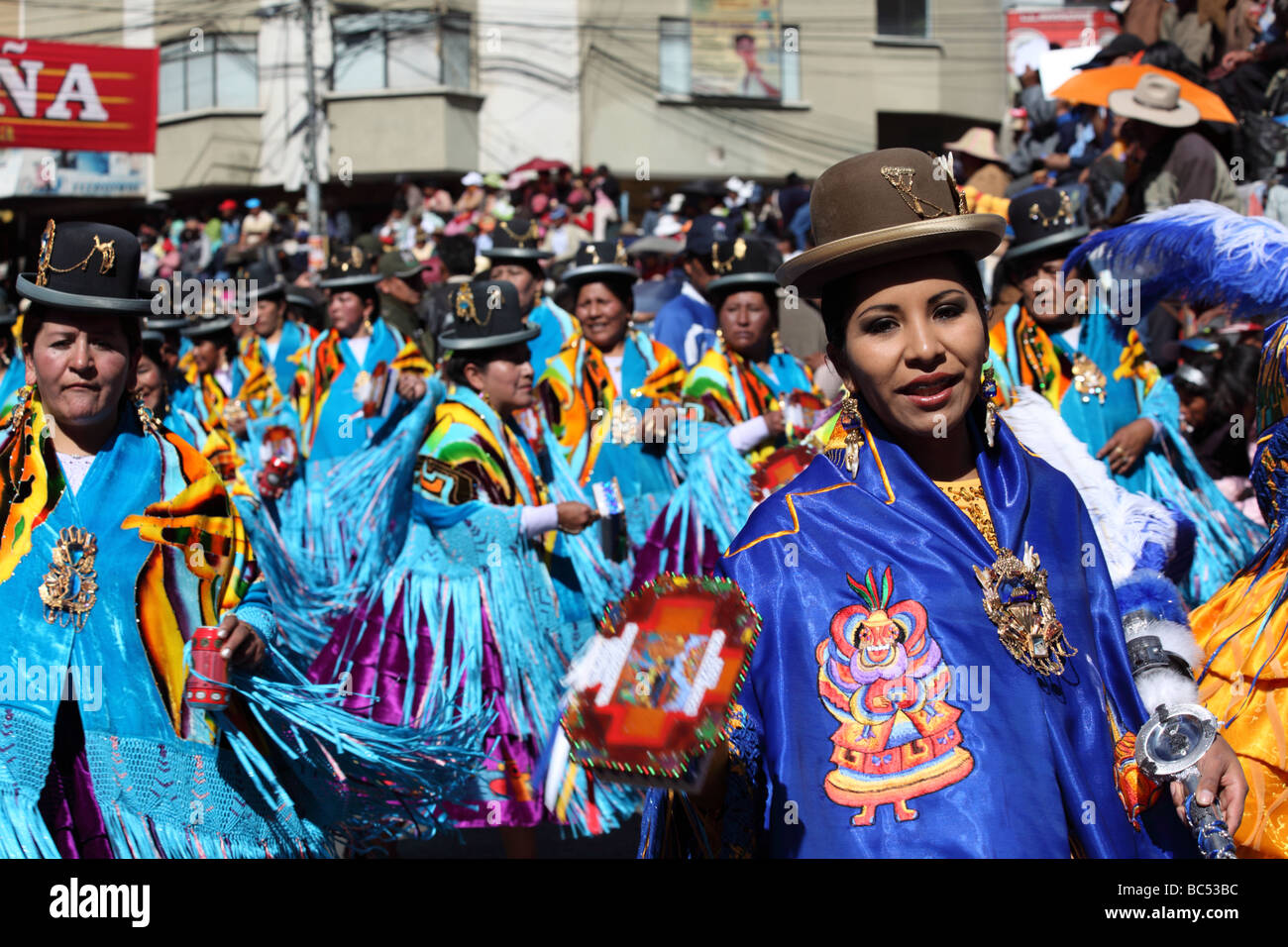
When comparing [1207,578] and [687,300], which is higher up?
[687,300]

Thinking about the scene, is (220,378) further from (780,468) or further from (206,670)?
(206,670)

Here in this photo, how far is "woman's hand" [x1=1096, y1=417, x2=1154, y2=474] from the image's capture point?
689 cm

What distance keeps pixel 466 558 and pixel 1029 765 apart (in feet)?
13.2

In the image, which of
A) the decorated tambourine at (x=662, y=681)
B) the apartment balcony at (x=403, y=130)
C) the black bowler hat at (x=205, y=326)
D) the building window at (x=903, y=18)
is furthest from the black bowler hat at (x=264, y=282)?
the building window at (x=903, y=18)

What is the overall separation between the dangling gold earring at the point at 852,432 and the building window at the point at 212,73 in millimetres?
28137

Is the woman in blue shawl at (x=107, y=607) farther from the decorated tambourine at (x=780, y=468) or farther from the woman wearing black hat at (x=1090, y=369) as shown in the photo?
the woman wearing black hat at (x=1090, y=369)

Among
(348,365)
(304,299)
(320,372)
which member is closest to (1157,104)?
(348,365)

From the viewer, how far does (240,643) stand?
13.6 ft

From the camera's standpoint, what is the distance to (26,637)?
393cm

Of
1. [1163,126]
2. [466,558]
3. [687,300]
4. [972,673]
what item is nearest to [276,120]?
[687,300]

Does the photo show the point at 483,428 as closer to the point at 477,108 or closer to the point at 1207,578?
the point at 1207,578

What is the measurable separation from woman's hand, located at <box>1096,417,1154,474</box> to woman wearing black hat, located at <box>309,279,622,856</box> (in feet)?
7.76

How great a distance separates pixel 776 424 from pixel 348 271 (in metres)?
4.94
